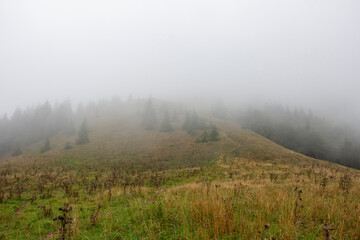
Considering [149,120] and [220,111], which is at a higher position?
[149,120]

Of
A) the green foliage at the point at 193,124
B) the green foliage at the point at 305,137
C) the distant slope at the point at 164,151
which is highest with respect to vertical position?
the green foliage at the point at 193,124

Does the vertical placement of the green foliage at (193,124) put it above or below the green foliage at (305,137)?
above

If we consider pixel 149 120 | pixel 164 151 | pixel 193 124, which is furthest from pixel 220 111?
pixel 164 151

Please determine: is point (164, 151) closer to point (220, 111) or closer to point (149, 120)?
point (149, 120)

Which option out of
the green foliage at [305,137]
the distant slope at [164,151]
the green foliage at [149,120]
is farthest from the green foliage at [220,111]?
the green foliage at [149,120]

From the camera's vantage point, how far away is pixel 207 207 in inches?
127

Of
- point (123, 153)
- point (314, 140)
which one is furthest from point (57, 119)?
point (314, 140)

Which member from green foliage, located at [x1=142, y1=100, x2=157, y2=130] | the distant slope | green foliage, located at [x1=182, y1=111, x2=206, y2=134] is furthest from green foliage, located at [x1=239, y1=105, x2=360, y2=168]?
green foliage, located at [x1=142, y1=100, x2=157, y2=130]

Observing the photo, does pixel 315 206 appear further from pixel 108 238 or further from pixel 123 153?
pixel 123 153


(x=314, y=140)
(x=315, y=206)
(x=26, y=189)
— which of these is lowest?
(x=314, y=140)

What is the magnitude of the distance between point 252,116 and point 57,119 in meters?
105

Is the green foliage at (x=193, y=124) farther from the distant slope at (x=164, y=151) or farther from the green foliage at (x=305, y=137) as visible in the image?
the green foliage at (x=305, y=137)

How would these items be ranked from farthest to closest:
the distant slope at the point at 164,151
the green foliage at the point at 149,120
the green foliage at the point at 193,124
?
1. the green foliage at the point at 149,120
2. the green foliage at the point at 193,124
3. the distant slope at the point at 164,151

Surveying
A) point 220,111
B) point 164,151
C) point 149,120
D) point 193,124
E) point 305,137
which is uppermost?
point 149,120
